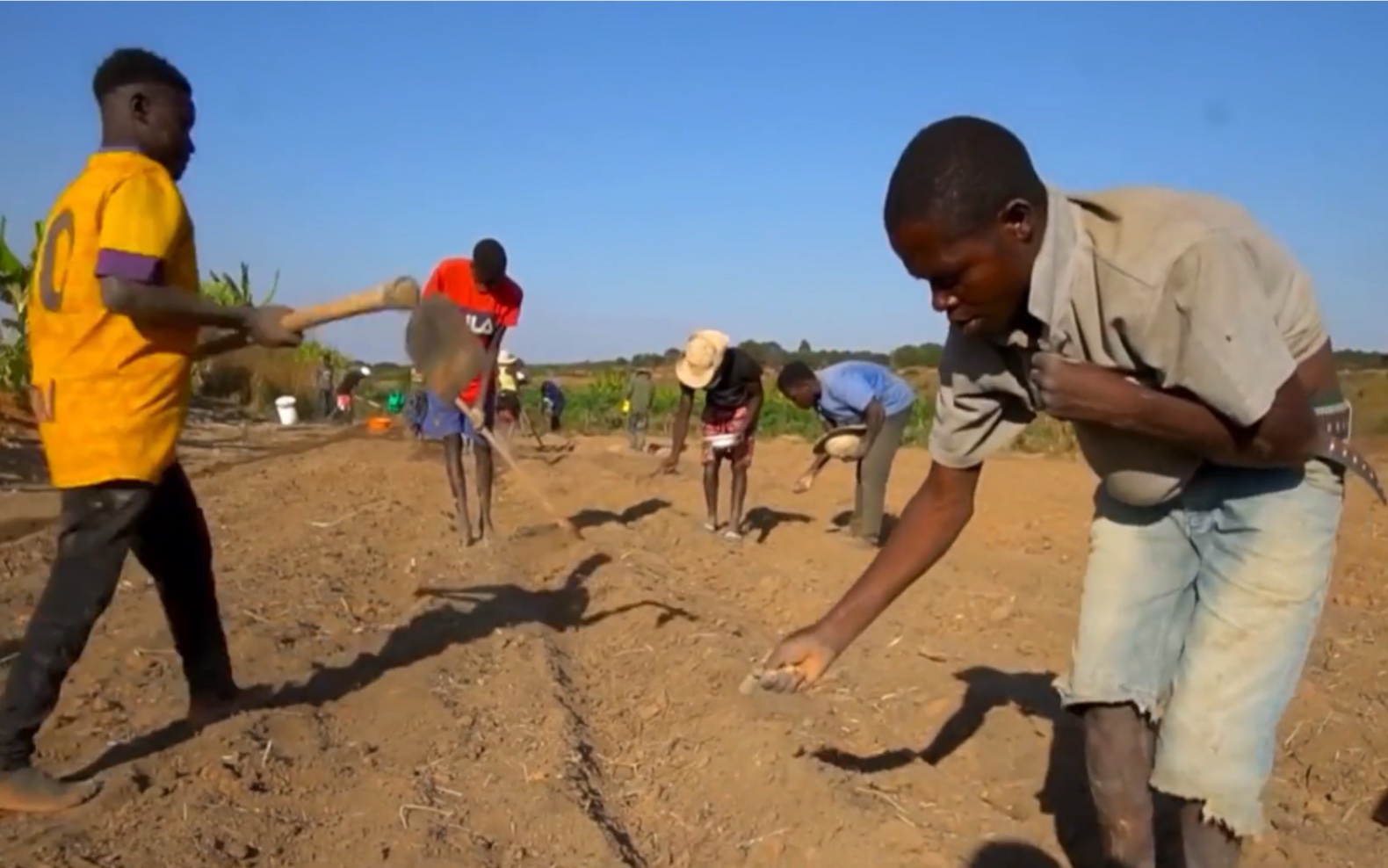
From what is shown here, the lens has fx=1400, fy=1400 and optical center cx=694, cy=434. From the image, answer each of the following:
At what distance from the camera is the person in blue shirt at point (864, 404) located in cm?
998

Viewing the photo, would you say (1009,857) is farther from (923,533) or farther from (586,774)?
(586,774)

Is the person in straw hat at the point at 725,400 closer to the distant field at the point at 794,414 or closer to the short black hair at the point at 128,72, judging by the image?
the short black hair at the point at 128,72

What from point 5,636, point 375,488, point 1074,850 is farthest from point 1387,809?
point 375,488

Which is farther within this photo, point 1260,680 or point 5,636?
point 5,636

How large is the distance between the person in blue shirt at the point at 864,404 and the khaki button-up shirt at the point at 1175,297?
22.9 ft

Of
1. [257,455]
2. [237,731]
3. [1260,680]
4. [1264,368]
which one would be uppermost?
[1264,368]

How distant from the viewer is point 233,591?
7.19 metres

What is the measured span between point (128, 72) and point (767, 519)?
8840 mm

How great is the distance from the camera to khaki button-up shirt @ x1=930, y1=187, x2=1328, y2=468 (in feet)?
8.48

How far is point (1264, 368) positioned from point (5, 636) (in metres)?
5.24

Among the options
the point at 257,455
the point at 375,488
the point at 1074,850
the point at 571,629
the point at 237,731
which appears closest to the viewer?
the point at 1074,850

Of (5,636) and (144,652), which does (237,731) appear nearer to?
(144,652)

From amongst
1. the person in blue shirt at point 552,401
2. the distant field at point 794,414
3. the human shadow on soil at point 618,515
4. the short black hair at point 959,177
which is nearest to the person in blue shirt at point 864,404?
the human shadow on soil at point 618,515

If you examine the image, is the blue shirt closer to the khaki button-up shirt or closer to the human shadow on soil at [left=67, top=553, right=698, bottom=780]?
the human shadow on soil at [left=67, top=553, right=698, bottom=780]
